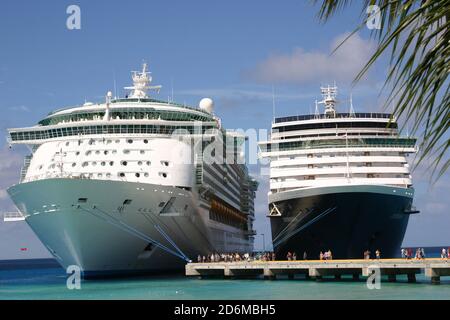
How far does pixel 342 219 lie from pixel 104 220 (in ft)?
45.6

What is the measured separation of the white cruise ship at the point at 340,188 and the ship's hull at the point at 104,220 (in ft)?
21.7

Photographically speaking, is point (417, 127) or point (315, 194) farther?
point (315, 194)

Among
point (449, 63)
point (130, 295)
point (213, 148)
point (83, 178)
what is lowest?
point (130, 295)

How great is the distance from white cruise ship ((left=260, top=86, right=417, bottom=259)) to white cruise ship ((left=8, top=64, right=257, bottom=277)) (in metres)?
5.28

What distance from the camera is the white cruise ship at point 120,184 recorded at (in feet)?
116

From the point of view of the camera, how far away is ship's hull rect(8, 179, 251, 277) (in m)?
35.2

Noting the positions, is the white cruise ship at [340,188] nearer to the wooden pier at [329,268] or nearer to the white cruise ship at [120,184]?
the wooden pier at [329,268]

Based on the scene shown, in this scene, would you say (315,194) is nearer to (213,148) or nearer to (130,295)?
(213,148)

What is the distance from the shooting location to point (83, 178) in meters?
35.2

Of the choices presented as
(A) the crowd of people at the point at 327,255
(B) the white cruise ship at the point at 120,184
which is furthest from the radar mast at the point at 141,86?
(A) the crowd of people at the point at 327,255

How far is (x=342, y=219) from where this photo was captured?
39281 millimetres
